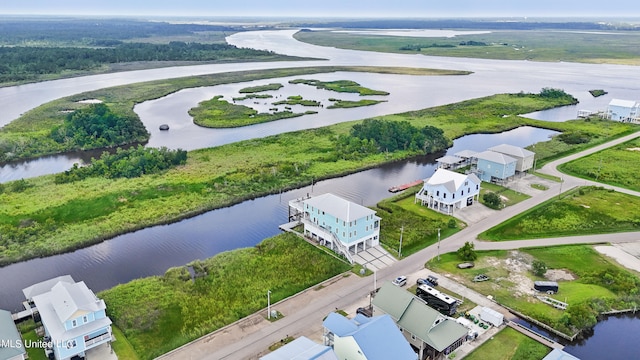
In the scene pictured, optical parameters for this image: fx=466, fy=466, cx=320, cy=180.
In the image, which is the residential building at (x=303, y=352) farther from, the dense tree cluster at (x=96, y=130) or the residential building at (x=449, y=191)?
the dense tree cluster at (x=96, y=130)

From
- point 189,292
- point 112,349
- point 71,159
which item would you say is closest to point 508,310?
point 189,292

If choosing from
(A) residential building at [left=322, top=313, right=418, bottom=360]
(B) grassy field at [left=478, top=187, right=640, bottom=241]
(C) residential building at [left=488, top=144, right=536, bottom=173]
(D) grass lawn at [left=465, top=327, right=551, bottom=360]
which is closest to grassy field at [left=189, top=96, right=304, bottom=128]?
(C) residential building at [left=488, top=144, right=536, bottom=173]

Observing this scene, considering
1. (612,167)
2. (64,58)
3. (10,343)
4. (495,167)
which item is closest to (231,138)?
(495,167)

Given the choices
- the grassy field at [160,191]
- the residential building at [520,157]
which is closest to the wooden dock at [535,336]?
the grassy field at [160,191]

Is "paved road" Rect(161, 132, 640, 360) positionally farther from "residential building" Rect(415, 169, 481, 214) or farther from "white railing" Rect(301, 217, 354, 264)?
"residential building" Rect(415, 169, 481, 214)

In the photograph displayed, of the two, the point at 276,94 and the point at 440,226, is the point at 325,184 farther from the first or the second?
the point at 276,94

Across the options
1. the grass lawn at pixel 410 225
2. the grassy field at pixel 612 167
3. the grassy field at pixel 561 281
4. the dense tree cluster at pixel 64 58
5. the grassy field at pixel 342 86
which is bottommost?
the grassy field at pixel 561 281
